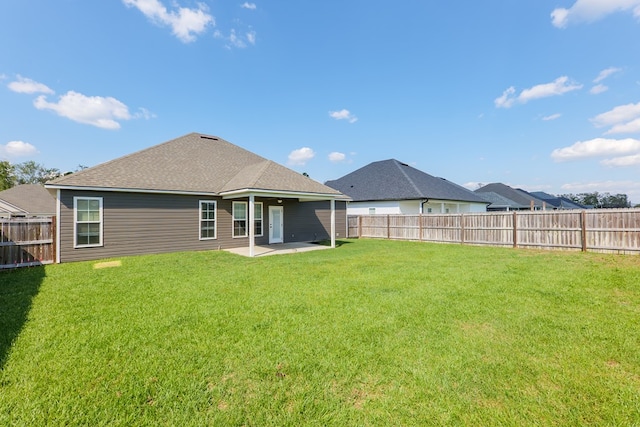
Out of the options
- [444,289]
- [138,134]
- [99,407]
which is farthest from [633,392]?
[138,134]

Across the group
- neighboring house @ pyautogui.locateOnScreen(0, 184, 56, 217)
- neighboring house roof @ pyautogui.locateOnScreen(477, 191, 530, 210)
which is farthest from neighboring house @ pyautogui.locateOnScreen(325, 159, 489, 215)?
neighboring house @ pyautogui.locateOnScreen(0, 184, 56, 217)

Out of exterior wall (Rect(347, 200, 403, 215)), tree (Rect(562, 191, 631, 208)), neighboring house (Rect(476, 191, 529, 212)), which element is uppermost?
tree (Rect(562, 191, 631, 208))

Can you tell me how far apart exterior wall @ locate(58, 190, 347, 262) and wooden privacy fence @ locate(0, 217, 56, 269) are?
0.32 m

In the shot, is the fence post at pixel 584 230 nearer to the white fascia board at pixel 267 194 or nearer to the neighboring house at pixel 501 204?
the white fascia board at pixel 267 194

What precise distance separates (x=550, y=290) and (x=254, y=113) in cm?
1871

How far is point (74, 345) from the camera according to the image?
3.55m

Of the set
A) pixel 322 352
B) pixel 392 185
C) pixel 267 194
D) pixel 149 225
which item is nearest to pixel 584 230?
pixel 267 194

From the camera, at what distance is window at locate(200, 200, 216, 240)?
12.5m

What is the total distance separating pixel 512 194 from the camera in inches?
1542

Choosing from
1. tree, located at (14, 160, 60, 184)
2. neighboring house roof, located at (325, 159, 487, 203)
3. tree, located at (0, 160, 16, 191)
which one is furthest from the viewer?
tree, located at (14, 160, 60, 184)

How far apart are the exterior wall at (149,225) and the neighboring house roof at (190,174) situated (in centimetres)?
39

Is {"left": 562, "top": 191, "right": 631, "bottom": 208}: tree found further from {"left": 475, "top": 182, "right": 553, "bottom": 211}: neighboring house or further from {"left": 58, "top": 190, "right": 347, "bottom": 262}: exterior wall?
{"left": 58, "top": 190, "right": 347, "bottom": 262}: exterior wall

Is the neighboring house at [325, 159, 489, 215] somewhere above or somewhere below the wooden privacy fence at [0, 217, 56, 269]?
above

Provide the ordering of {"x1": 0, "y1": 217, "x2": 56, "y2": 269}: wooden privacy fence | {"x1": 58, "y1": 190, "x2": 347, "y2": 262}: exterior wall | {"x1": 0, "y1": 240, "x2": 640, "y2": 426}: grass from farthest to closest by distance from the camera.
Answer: {"x1": 58, "y1": 190, "x2": 347, "y2": 262}: exterior wall → {"x1": 0, "y1": 217, "x2": 56, "y2": 269}: wooden privacy fence → {"x1": 0, "y1": 240, "x2": 640, "y2": 426}: grass
